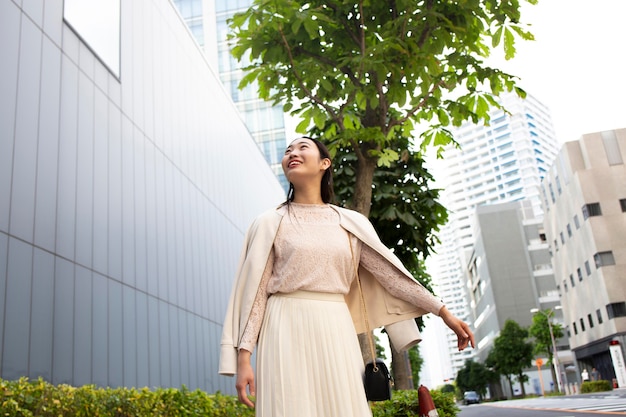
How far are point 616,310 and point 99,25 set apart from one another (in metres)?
43.5

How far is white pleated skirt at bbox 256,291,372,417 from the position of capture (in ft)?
8.13

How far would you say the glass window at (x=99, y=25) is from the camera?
34.9 ft

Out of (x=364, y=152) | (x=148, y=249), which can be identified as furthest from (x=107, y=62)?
(x=364, y=152)

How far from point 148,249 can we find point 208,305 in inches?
208

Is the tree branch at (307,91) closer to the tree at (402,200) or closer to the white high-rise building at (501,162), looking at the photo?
the tree at (402,200)

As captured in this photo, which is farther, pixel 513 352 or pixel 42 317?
pixel 513 352

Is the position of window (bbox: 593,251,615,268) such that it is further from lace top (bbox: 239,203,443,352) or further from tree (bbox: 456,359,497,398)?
lace top (bbox: 239,203,443,352)

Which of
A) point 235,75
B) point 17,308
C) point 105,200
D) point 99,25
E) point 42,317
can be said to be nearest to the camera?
point 17,308

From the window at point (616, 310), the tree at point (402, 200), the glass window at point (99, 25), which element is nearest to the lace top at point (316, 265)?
the tree at point (402, 200)

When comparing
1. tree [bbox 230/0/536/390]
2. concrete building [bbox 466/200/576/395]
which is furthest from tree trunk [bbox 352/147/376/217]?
concrete building [bbox 466/200/576/395]

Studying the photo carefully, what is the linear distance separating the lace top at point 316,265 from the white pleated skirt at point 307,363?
6 centimetres

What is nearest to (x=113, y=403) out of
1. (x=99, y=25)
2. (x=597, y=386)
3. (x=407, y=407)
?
(x=407, y=407)

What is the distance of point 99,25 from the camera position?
1190cm

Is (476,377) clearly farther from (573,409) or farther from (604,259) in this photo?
(573,409)
